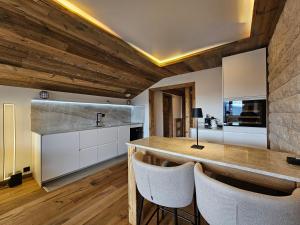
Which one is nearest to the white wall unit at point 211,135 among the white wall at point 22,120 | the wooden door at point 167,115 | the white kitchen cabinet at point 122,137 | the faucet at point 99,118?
the white kitchen cabinet at point 122,137

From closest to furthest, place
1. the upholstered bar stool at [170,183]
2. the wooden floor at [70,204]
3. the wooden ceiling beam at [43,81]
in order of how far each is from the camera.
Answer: the upholstered bar stool at [170,183]
the wooden floor at [70,204]
the wooden ceiling beam at [43,81]

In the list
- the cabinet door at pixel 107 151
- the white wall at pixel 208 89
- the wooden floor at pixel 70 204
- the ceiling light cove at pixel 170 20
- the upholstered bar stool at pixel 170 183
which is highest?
the ceiling light cove at pixel 170 20

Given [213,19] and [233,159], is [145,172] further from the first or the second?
[213,19]

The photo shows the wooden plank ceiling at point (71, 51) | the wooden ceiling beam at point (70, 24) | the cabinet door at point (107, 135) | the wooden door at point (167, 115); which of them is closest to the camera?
the wooden ceiling beam at point (70, 24)

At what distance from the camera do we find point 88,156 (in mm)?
3166

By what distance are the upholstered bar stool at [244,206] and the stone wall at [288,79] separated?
30.3 inches

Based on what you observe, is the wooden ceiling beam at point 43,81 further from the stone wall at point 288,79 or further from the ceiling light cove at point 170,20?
the stone wall at point 288,79

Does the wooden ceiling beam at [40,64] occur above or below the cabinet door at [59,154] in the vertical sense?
above

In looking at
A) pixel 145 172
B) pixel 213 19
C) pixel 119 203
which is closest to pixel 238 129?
pixel 213 19

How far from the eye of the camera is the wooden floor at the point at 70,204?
5.70 ft

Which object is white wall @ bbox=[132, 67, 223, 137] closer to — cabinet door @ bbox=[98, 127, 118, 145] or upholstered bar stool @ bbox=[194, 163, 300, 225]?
cabinet door @ bbox=[98, 127, 118, 145]

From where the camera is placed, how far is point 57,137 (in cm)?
264

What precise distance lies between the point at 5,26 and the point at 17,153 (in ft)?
7.22

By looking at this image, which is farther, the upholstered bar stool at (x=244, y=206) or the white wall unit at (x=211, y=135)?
the white wall unit at (x=211, y=135)
